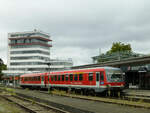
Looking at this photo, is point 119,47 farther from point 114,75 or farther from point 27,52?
point 27,52

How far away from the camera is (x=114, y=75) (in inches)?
928

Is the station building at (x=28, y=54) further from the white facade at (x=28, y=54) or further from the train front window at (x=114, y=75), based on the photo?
the train front window at (x=114, y=75)

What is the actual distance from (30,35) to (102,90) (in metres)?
95.4

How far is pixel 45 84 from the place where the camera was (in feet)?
120

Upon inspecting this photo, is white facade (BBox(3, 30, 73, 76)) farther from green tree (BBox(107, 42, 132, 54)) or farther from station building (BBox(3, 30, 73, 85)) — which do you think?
green tree (BBox(107, 42, 132, 54))

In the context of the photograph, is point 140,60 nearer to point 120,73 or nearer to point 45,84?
point 120,73

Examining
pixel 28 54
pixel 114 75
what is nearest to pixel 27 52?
pixel 28 54

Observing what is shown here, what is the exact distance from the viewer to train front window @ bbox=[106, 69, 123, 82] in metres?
23.1

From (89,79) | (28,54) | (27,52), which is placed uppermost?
(27,52)

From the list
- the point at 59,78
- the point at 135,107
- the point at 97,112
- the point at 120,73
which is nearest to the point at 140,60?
the point at 120,73

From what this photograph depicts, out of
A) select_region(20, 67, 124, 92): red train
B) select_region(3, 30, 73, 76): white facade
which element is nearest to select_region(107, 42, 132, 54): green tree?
select_region(20, 67, 124, 92): red train

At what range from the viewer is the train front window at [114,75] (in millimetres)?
23062

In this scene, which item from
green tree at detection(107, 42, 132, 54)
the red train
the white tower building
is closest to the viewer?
the red train

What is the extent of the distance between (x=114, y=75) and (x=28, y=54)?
9357 cm
